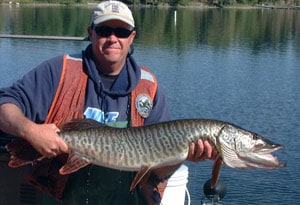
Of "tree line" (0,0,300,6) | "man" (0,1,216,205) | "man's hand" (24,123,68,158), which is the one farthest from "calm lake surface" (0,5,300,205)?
"tree line" (0,0,300,6)

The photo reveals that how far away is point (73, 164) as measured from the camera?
355 centimetres

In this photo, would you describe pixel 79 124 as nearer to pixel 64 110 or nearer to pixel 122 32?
pixel 64 110

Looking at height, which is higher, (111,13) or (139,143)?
(111,13)

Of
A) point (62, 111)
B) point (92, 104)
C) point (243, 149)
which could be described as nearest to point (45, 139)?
point (62, 111)

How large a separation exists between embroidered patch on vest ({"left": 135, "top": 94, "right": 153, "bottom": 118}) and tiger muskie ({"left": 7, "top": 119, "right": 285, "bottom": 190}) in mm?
175

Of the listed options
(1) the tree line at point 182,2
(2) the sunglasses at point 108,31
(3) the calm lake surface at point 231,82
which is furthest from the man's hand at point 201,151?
(1) the tree line at point 182,2

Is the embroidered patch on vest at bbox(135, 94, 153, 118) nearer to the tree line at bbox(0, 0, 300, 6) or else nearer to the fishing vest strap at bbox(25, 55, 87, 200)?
the fishing vest strap at bbox(25, 55, 87, 200)

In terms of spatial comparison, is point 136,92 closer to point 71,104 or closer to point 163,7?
point 71,104

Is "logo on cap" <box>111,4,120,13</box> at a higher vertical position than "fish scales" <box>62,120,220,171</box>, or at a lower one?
higher

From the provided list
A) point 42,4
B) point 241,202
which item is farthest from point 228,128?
point 42,4

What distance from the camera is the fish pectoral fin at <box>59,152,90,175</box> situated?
3.55 meters

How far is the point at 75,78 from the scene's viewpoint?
3.74 metres

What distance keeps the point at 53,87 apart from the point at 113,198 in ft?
2.32

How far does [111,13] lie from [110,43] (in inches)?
6.7
